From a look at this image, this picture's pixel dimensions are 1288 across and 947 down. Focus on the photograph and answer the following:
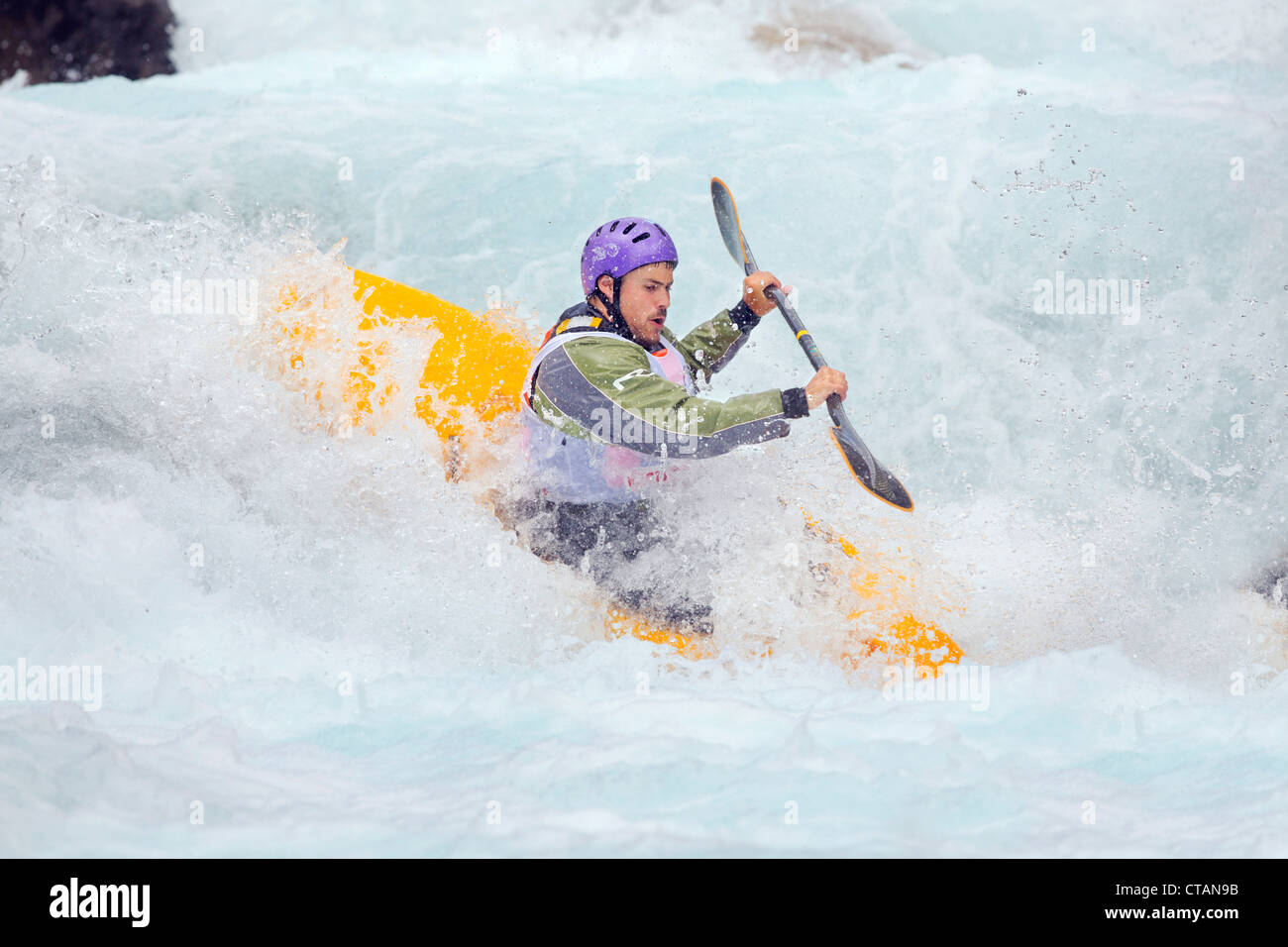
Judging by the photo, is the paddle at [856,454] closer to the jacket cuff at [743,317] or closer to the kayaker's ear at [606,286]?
the jacket cuff at [743,317]

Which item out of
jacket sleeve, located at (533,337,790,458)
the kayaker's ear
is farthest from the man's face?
jacket sleeve, located at (533,337,790,458)

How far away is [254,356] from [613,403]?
148 cm

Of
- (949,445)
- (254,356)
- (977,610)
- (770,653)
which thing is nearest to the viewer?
(770,653)

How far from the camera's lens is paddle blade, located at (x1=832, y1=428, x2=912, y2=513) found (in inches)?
121

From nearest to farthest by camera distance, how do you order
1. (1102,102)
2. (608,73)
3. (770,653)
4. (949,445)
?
1. (770,653)
2. (949,445)
3. (1102,102)
4. (608,73)

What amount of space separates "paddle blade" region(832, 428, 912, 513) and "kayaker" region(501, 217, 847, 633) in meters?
0.20

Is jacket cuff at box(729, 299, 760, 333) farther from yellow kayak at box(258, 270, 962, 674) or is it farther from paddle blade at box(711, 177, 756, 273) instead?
yellow kayak at box(258, 270, 962, 674)

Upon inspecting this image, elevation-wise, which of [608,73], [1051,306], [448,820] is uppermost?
[608,73]

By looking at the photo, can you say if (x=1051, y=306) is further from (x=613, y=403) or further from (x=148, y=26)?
(x=148, y=26)

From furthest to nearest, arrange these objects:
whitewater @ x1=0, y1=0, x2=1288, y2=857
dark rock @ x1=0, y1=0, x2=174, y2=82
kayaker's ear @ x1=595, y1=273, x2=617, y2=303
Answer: dark rock @ x1=0, y1=0, x2=174, y2=82 → kayaker's ear @ x1=595, y1=273, x2=617, y2=303 → whitewater @ x1=0, y1=0, x2=1288, y2=857

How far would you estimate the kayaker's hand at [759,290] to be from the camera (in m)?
3.58

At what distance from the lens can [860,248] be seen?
19.6 feet

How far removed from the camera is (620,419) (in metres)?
2.94

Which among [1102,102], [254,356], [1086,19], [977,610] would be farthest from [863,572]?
[1086,19]
